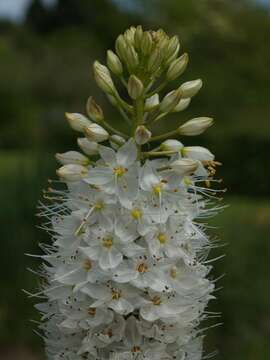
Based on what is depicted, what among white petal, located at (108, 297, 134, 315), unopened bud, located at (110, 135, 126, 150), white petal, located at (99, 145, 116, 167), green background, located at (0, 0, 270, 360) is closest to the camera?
white petal, located at (108, 297, 134, 315)

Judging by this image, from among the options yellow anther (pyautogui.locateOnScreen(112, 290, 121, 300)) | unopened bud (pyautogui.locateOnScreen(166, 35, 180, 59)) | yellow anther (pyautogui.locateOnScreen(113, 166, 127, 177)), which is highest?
unopened bud (pyautogui.locateOnScreen(166, 35, 180, 59))

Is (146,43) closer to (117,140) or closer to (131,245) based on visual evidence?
(117,140)

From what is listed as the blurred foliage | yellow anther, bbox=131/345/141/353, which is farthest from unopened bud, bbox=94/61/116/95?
the blurred foliage

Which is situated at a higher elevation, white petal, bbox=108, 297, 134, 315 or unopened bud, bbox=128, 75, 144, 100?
unopened bud, bbox=128, 75, 144, 100

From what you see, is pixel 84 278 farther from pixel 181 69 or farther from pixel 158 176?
pixel 181 69

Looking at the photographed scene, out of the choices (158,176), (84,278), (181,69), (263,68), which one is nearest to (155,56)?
(181,69)

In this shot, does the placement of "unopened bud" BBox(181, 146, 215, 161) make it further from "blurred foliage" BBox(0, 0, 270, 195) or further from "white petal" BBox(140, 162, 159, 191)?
"blurred foliage" BBox(0, 0, 270, 195)

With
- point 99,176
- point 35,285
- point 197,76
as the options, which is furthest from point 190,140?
point 99,176

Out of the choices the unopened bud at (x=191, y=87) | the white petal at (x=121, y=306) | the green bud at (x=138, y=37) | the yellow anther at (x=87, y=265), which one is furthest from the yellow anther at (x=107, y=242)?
the green bud at (x=138, y=37)
